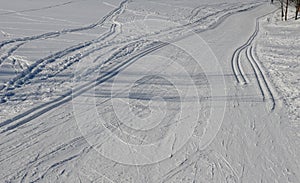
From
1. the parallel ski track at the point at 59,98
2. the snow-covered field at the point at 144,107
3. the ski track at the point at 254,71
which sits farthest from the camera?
the ski track at the point at 254,71

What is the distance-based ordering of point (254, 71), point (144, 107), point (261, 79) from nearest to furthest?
1. point (144, 107)
2. point (261, 79)
3. point (254, 71)

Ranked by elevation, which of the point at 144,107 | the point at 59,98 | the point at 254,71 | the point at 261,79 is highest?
the point at 59,98

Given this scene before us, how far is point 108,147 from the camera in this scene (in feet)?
17.9

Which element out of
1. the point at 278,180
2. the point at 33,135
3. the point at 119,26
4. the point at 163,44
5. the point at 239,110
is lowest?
the point at 278,180

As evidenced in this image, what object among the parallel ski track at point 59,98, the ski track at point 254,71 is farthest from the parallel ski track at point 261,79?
the parallel ski track at point 59,98

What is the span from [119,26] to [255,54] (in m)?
7.45

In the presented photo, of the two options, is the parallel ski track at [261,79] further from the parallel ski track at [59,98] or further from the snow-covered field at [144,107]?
the parallel ski track at [59,98]

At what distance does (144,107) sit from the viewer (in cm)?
682

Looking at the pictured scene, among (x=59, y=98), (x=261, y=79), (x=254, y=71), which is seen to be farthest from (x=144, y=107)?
(x=254, y=71)

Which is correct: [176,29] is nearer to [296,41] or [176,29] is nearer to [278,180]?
[296,41]

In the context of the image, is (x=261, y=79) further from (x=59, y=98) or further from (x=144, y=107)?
(x=59, y=98)

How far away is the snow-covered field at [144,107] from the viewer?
16.6 ft

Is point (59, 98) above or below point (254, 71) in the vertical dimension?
above

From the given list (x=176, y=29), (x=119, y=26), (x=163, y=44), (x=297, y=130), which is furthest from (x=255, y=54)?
(x=119, y=26)
